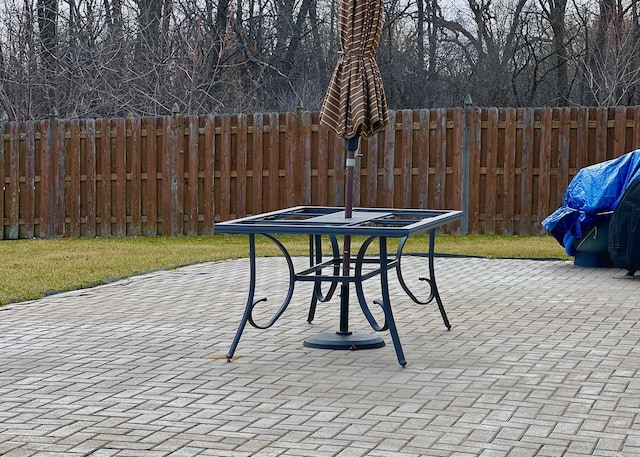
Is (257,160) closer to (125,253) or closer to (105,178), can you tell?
(105,178)

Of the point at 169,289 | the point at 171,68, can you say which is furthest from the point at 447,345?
the point at 171,68

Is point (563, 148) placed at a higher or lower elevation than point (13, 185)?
higher

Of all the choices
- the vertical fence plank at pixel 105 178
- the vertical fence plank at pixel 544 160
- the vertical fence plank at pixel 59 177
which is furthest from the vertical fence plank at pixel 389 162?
the vertical fence plank at pixel 59 177

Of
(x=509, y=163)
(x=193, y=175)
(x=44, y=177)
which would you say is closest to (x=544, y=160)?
(x=509, y=163)

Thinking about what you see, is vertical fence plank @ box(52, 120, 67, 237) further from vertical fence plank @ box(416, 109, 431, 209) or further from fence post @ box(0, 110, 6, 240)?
vertical fence plank @ box(416, 109, 431, 209)

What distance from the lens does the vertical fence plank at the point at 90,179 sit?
691 inches

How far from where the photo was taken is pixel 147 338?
7328 millimetres

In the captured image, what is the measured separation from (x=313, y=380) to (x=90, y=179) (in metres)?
12.4

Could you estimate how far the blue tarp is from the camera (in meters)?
11.5

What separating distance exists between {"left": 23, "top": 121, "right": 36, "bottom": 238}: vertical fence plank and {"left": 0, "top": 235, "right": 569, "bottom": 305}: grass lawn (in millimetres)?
873

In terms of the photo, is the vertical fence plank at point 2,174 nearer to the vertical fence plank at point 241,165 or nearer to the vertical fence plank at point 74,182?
the vertical fence plank at point 74,182

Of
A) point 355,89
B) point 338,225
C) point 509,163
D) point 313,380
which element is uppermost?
point 355,89

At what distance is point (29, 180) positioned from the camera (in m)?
18.0

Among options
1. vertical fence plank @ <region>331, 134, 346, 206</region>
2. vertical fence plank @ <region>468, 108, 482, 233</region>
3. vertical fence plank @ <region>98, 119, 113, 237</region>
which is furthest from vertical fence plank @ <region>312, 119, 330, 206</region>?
vertical fence plank @ <region>98, 119, 113, 237</region>
